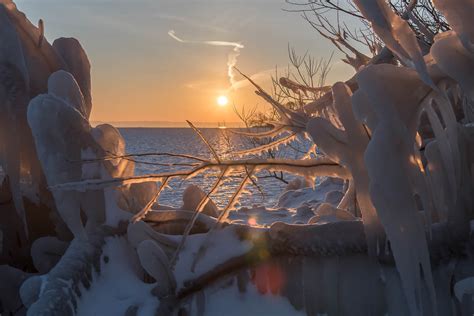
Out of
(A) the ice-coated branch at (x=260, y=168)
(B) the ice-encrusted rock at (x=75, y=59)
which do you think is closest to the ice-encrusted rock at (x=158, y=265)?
(A) the ice-coated branch at (x=260, y=168)

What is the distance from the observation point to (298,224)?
79.7 inches

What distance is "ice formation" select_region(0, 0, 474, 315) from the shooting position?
1.33 meters

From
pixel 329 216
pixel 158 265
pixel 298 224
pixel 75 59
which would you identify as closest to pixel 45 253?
pixel 158 265

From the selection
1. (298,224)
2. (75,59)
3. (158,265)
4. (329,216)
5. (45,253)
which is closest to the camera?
(158,265)

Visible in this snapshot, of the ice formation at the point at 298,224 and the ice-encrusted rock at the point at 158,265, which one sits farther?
the ice-encrusted rock at the point at 158,265

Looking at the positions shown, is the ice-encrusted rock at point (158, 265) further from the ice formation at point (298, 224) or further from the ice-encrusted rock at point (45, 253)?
the ice-encrusted rock at point (45, 253)

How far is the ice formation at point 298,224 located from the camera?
133cm

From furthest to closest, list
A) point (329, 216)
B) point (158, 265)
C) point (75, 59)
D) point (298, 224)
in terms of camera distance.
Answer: point (75, 59)
point (329, 216)
point (298, 224)
point (158, 265)

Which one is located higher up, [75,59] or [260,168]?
[75,59]

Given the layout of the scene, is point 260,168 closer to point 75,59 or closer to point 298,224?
point 298,224

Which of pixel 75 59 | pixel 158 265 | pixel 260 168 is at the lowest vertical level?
pixel 158 265

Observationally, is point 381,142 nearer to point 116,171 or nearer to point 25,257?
point 116,171

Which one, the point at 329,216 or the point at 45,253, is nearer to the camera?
the point at 329,216

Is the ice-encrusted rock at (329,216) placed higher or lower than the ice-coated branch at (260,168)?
A: lower
